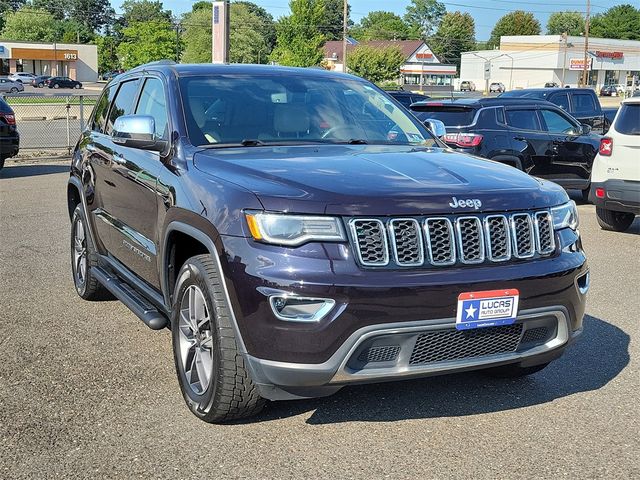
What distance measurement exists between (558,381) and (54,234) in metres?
6.65

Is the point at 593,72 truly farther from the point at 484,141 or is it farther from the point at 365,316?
the point at 365,316

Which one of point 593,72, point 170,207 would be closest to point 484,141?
point 170,207

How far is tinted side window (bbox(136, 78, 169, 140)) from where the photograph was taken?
4.84 m

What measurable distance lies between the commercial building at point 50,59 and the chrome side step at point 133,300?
92.7 meters

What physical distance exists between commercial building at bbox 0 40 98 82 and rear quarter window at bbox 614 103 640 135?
297ft

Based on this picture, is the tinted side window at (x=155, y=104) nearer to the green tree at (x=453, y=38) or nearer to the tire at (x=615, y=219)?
the tire at (x=615, y=219)

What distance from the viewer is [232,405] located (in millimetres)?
3828

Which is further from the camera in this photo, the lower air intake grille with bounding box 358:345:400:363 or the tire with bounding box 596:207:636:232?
the tire with bounding box 596:207:636:232

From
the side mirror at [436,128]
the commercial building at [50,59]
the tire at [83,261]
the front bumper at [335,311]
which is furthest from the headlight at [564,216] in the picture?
the commercial building at [50,59]

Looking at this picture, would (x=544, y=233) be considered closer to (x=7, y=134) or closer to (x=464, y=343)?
(x=464, y=343)

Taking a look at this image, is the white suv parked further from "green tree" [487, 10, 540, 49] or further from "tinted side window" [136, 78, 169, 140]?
"green tree" [487, 10, 540, 49]

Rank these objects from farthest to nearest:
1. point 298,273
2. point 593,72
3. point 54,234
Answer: point 593,72 → point 54,234 → point 298,273

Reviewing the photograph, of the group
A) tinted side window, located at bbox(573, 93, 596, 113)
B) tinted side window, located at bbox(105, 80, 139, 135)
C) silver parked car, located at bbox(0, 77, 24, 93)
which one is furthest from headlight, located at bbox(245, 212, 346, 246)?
silver parked car, located at bbox(0, 77, 24, 93)

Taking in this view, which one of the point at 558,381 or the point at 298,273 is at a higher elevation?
the point at 298,273
